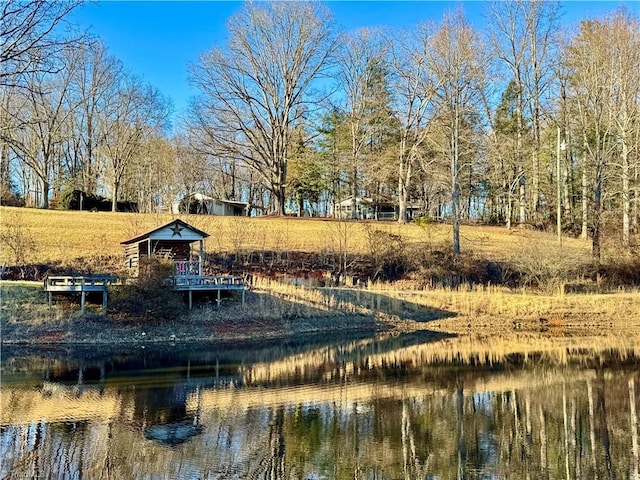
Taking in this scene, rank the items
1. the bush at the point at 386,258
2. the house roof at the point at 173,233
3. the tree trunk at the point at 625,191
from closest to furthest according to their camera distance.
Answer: the house roof at the point at 173,233, the tree trunk at the point at 625,191, the bush at the point at 386,258

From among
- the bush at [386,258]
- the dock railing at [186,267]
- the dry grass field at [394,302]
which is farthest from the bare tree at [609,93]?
the dock railing at [186,267]

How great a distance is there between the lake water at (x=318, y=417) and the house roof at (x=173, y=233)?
8.42 m

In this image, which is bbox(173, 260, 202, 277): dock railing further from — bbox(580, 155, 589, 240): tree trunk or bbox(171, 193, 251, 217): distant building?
bbox(171, 193, 251, 217): distant building

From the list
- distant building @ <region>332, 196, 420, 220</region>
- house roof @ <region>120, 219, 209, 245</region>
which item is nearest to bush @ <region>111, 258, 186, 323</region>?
house roof @ <region>120, 219, 209, 245</region>

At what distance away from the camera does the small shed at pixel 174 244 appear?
27.1 metres

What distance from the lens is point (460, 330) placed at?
1049 inches

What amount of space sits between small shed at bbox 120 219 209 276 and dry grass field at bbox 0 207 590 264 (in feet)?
23.0

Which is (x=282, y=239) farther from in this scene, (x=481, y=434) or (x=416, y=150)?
(x=481, y=434)

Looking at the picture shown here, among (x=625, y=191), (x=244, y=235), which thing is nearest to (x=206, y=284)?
(x=244, y=235)

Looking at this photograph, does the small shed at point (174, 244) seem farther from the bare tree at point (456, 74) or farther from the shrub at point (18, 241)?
the bare tree at point (456, 74)

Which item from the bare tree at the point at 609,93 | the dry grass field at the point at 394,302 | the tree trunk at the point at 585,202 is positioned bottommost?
the dry grass field at the point at 394,302

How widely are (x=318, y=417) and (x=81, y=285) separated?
14.9 m

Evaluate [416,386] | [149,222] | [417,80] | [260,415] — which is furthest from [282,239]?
[260,415]

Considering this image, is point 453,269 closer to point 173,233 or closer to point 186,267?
point 186,267
